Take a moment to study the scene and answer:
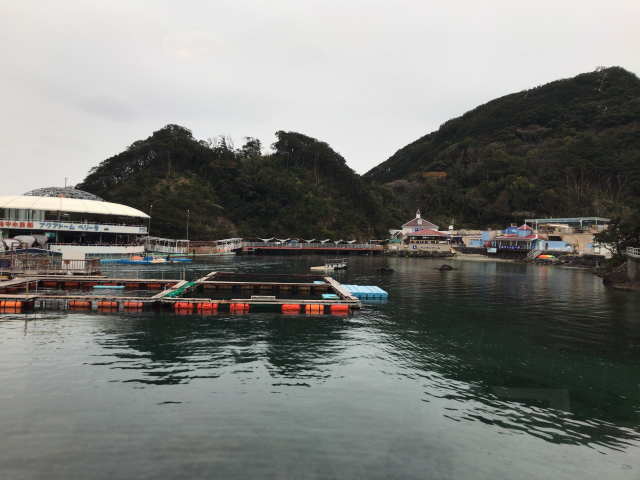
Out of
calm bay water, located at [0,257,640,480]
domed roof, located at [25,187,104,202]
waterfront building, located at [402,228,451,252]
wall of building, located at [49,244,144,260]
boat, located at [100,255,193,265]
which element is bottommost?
calm bay water, located at [0,257,640,480]

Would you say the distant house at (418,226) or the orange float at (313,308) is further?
the distant house at (418,226)

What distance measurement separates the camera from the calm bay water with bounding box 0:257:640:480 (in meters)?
12.6

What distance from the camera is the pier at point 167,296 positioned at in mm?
35344

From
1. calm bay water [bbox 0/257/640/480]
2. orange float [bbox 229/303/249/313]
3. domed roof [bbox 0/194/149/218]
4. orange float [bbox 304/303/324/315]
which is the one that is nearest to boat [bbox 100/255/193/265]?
domed roof [bbox 0/194/149/218]

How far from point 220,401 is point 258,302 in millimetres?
20081

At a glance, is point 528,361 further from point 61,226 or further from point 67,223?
point 61,226

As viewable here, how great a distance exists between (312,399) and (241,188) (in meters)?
151

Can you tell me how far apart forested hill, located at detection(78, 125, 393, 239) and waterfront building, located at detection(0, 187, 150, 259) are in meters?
30.7

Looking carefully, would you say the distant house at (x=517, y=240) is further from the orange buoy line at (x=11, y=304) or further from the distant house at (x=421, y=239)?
the orange buoy line at (x=11, y=304)

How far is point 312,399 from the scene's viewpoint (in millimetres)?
17297

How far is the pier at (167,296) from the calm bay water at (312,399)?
9.67 ft

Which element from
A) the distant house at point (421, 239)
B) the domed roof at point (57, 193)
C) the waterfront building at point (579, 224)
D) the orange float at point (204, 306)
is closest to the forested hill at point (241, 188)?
the distant house at point (421, 239)

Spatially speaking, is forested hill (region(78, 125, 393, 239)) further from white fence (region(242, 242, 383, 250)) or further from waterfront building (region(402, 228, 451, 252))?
waterfront building (region(402, 228, 451, 252))

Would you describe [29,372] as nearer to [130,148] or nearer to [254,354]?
[254,354]
